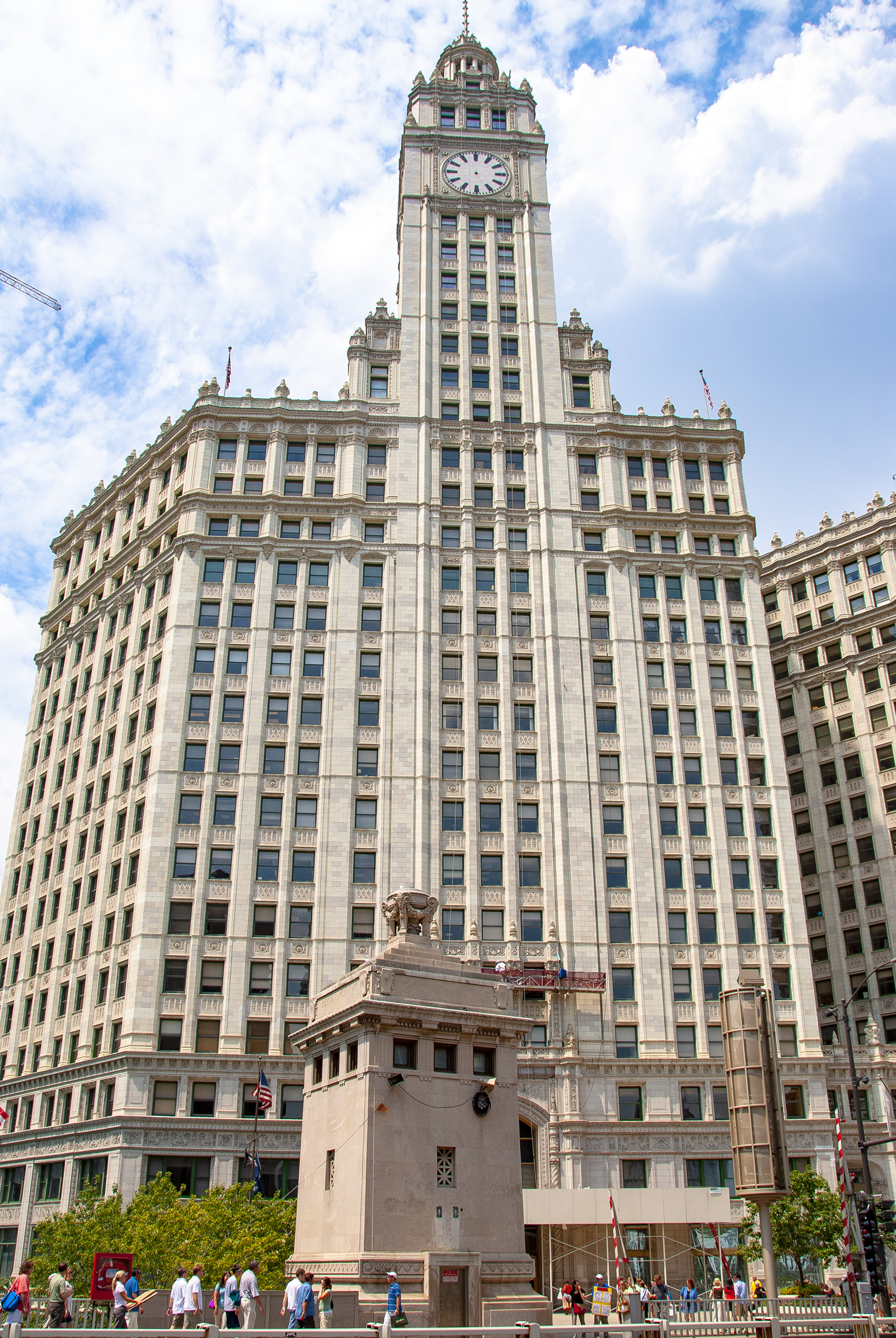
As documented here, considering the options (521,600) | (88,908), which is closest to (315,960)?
(88,908)

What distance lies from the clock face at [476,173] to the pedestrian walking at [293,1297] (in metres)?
78.5

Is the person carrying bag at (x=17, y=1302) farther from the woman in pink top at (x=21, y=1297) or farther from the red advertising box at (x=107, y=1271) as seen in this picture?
the red advertising box at (x=107, y=1271)

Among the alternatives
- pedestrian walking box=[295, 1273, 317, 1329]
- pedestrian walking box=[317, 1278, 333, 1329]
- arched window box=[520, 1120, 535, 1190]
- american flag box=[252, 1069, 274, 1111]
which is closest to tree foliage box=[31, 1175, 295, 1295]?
american flag box=[252, 1069, 274, 1111]

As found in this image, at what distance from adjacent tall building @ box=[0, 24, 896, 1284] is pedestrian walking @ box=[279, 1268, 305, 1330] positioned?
2508 centimetres

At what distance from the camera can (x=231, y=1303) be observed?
88.2 ft

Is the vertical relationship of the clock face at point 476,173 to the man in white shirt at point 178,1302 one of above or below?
above

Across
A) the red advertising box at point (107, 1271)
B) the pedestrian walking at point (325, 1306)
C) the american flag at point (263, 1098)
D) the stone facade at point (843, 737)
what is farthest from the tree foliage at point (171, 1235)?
the stone facade at point (843, 737)

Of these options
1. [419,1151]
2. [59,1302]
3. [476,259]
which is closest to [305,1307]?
[419,1151]

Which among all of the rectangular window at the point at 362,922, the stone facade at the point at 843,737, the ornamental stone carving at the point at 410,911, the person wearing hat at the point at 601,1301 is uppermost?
the stone facade at the point at 843,737

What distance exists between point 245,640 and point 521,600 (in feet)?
58.5

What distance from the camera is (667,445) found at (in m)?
77.9

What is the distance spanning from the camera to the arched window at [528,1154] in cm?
5609

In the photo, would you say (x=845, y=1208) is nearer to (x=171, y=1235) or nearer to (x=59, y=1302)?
(x=171, y=1235)

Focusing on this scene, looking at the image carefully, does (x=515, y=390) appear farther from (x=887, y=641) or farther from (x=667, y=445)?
(x=887, y=641)
